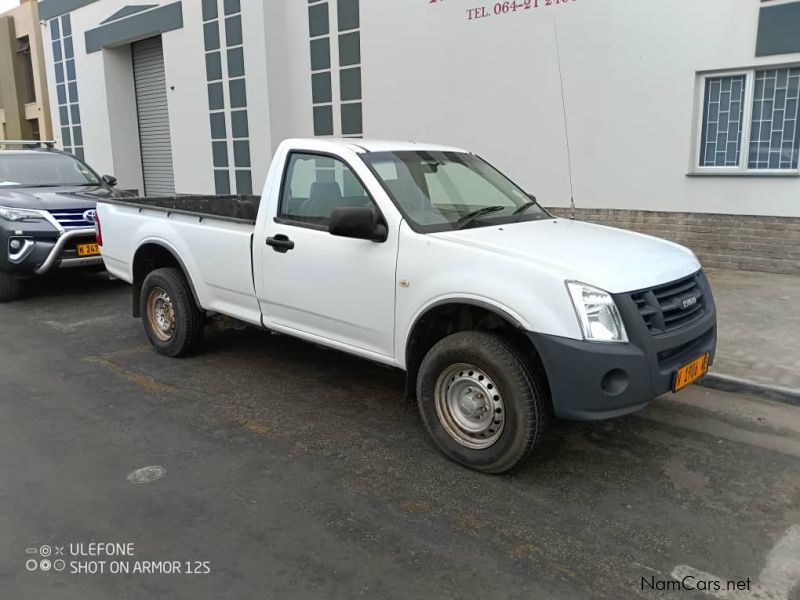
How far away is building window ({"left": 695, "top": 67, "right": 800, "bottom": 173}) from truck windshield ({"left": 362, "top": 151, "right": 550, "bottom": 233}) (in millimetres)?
5119

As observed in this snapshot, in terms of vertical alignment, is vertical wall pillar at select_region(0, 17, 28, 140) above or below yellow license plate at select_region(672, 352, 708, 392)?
above

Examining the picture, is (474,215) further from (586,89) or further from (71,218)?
(586,89)

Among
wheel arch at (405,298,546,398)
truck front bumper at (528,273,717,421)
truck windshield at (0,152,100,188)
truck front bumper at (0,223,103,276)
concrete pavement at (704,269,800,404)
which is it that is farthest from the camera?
truck windshield at (0,152,100,188)

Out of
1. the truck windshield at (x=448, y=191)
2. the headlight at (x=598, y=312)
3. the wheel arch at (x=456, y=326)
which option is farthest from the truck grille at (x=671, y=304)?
the truck windshield at (x=448, y=191)

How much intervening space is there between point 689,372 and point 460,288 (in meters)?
1.39

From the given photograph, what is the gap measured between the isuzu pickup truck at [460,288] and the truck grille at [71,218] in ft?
10.9

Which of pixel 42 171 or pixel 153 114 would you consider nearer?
pixel 42 171

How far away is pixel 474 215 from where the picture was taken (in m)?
4.48

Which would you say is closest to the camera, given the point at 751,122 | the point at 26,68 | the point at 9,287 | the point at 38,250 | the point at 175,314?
the point at 175,314

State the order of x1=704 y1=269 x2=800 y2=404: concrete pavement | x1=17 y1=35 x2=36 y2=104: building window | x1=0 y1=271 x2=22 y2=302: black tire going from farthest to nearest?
x1=17 y1=35 x2=36 y2=104: building window → x1=0 y1=271 x2=22 y2=302: black tire → x1=704 y1=269 x2=800 y2=404: concrete pavement

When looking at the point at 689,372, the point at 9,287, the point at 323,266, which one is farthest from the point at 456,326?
the point at 9,287

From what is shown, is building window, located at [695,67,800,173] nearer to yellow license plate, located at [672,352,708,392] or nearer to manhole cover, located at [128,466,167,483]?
yellow license plate, located at [672,352,708,392]

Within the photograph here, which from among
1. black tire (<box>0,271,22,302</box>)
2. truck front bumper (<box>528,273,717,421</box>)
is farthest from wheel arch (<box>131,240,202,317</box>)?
truck front bumper (<box>528,273,717,421</box>)

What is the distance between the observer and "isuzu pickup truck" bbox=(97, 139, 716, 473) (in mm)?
3486
